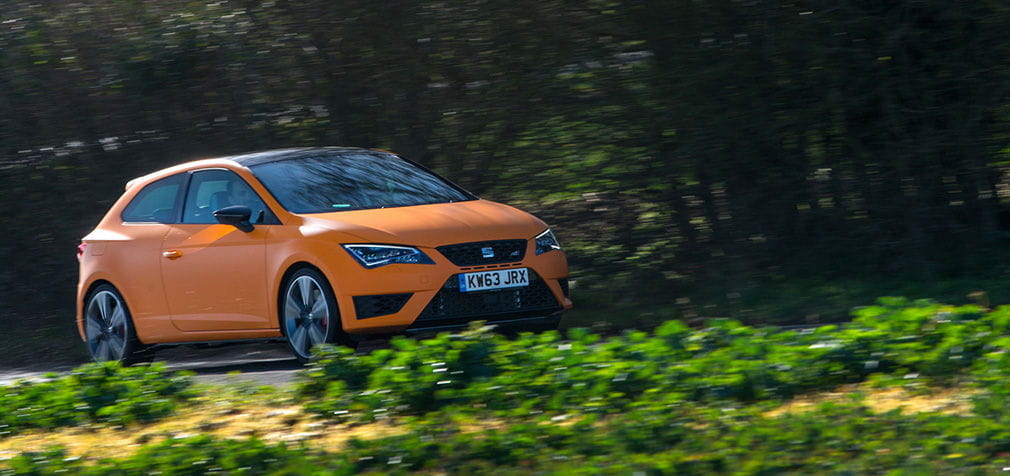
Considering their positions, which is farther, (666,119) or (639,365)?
(666,119)

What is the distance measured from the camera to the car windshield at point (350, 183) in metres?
9.75

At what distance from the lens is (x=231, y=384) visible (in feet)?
26.5

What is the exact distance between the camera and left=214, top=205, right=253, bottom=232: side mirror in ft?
31.3

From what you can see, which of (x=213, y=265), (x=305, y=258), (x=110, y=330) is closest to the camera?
(x=305, y=258)

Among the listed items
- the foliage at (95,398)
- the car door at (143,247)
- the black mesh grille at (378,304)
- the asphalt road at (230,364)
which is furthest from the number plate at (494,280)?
the car door at (143,247)

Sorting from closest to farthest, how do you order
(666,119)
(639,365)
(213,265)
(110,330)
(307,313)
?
(639,365) → (307,313) → (213,265) → (110,330) → (666,119)

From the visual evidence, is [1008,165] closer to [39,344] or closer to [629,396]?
[629,396]

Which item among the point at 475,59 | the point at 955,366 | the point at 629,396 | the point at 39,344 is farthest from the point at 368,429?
the point at 39,344

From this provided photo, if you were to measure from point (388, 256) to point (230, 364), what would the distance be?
8.07ft

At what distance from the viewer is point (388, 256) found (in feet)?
29.5

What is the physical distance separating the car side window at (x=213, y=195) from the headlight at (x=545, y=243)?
6.36 feet

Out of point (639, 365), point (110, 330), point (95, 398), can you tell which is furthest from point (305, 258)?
point (639, 365)

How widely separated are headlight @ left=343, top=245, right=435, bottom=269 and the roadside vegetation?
5.02ft

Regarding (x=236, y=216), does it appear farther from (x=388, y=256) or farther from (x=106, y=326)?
(x=106, y=326)
